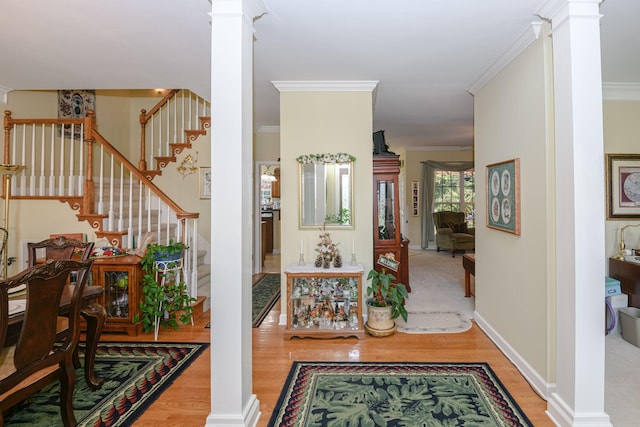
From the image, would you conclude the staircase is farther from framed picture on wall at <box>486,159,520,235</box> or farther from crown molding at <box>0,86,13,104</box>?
framed picture on wall at <box>486,159,520,235</box>

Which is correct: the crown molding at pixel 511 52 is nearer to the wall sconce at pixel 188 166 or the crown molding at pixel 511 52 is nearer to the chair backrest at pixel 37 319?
the chair backrest at pixel 37 319

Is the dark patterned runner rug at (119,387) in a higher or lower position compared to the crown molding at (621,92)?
lower

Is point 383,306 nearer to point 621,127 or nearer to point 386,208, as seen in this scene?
point 386,208

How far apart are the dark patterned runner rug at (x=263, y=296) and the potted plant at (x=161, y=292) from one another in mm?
771

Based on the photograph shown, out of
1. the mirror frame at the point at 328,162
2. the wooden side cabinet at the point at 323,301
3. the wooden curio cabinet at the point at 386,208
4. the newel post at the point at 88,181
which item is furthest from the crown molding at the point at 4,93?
the wooden curio cabinet at the point at 386,208

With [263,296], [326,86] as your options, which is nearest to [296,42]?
[326,86]

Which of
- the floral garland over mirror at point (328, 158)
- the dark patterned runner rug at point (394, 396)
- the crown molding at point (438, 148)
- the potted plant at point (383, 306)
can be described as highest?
the crown molding at point (438, 148)

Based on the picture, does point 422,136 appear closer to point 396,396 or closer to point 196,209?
point 196,209

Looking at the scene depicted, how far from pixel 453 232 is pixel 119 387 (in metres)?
7.37

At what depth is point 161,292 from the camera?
3.21 m

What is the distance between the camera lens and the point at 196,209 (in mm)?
5414

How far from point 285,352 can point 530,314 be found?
2015 millimetres

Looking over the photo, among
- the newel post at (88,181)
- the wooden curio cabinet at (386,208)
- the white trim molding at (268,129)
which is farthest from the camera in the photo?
the white trim molding at (268,129)

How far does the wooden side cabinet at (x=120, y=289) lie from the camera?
10.7 ft
